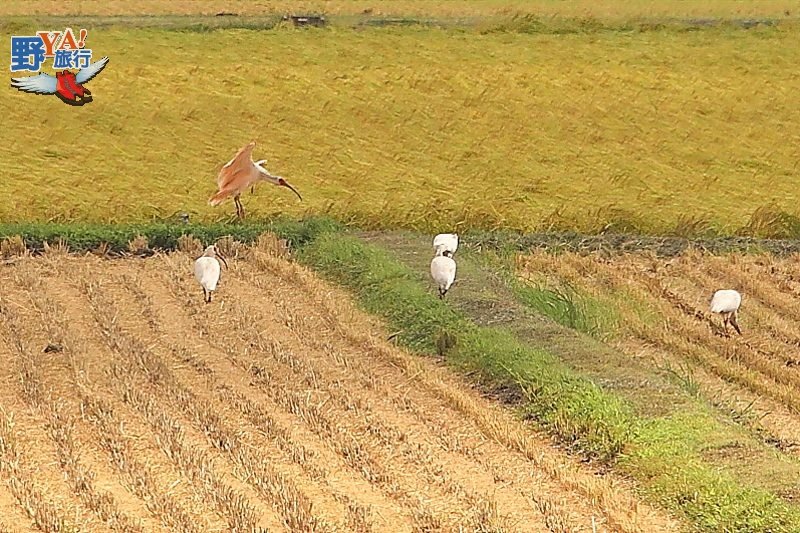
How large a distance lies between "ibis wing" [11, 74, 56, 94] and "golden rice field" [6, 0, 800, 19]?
28.2ft

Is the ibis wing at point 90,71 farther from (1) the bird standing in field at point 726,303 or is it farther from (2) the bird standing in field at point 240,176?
(1) the bird standing in field at point 726,303

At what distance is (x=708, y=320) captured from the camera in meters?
9.12

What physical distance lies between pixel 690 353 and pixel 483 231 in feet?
11.7

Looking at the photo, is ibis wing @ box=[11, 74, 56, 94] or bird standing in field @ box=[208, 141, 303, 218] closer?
bird standing in field @ box=[208, 141, 303, 218]

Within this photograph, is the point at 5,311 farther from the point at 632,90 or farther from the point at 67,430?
the point at 632,90

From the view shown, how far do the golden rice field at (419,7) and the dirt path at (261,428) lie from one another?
16556 mm

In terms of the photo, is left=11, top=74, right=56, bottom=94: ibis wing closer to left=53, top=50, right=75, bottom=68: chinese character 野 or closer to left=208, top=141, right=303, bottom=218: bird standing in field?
left=53, top=50, right=75, bottom=68: chinese character 野

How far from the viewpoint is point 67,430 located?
21.6 ft

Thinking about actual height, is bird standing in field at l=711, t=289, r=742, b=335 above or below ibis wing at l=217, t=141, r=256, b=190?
above

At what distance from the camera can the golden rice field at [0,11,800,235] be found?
1221 centimetres

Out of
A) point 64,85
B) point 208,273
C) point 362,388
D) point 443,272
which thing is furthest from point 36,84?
point 362,388

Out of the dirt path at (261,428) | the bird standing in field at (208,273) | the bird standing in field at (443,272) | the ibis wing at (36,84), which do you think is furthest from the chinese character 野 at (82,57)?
the bird standing in field at (443,272)

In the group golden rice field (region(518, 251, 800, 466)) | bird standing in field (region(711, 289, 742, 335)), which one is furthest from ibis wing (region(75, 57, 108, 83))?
bird standing in field (region(711, 289, 742, 335))

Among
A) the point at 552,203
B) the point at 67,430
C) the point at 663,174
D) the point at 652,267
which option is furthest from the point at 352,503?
the point at 663,174
